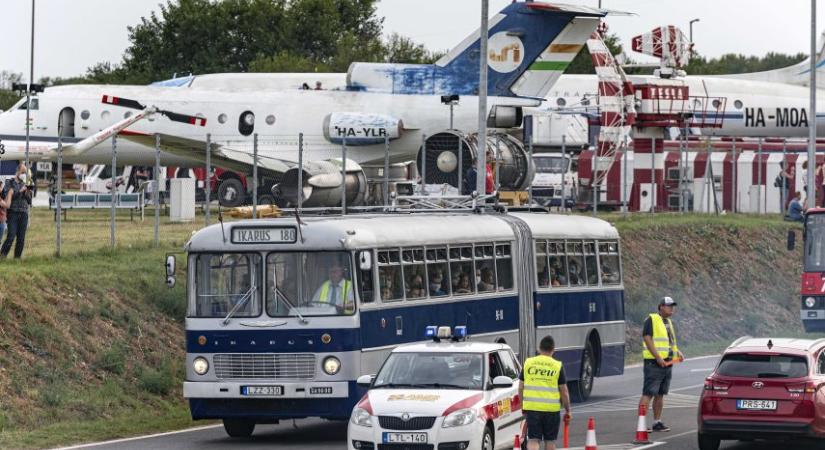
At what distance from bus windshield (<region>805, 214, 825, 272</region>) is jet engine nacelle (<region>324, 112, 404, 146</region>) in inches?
546

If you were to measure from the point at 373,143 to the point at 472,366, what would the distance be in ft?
95.2

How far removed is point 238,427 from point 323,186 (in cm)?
1685

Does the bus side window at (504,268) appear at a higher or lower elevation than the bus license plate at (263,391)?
higher

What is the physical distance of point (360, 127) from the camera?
45.8 metres

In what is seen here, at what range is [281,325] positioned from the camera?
20391 mm

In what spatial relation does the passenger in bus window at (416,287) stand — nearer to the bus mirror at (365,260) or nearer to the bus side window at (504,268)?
the bus mirror at (365,260)

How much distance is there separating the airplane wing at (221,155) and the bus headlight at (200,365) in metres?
21.6

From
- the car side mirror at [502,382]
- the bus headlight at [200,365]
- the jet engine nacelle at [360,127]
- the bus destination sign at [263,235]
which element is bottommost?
the bus headlight at [200,365]

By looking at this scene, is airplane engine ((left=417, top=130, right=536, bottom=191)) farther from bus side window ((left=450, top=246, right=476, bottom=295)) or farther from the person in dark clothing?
bus side window ((left=450, top=246, right=476, bottom=295))

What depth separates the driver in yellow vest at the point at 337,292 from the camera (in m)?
20.6

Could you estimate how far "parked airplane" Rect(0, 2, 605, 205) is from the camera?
46.9 meters

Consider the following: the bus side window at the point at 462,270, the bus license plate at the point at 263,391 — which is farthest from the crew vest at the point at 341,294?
the bus side window at the point at 462,270

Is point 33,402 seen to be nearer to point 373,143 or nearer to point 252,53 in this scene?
point 373,143

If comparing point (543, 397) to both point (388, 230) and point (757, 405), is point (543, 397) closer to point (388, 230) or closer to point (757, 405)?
point (757, 405)
